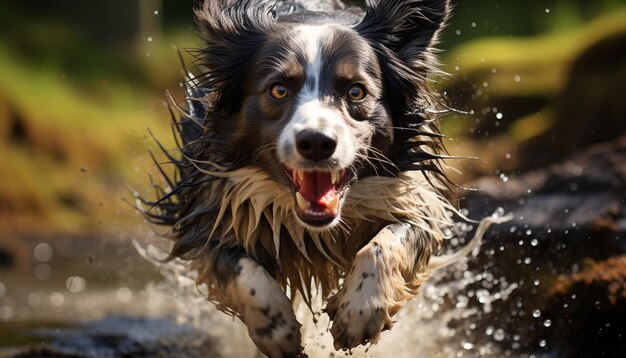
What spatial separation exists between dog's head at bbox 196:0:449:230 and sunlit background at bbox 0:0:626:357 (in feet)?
1.17

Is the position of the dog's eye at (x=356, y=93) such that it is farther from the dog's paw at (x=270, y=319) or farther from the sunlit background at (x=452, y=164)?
the dog's paw at (x=270, y=319)

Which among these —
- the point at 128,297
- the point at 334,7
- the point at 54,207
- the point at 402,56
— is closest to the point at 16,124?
the point at 54,207

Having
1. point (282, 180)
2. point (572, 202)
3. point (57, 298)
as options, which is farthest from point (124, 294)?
point (282, 180)

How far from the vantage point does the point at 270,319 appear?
136 inches

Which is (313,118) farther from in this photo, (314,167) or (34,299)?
(34,299)

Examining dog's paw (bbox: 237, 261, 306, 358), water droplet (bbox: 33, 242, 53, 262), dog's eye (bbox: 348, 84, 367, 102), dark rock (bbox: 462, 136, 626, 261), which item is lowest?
water droplet (bbox: 33, 242, 53, 262)

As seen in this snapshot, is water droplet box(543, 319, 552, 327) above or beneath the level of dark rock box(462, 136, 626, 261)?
above

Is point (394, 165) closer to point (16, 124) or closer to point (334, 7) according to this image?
point (334, 7)

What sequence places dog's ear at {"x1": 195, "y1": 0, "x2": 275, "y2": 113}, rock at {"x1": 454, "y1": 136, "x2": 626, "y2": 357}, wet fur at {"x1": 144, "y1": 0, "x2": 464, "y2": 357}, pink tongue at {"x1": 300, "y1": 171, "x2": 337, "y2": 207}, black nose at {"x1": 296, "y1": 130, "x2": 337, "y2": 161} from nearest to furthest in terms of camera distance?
black nose at {"x1": 296, "y1": 130, "x2": 337, "y2": 161}
pink tongue at {"x1": 300, "y1": 171, "x2": 337, "y2": 207}
wet fur at {"x1": 144, "y1": 0, "x2": 464, "y2": 357}
dog's ear at {"x1": 195, "y1": 0, "x2": 275, "y2": 113}
rock at {"x1": 454, "y1": 136, "x2": 626, "y2": 357}

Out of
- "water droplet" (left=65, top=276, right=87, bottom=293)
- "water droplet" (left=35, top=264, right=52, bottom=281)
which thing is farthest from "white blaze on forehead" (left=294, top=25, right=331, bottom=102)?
"water droplet" (left=35, top=264, right=52, bottom=281)

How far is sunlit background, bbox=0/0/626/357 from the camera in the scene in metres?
5.03

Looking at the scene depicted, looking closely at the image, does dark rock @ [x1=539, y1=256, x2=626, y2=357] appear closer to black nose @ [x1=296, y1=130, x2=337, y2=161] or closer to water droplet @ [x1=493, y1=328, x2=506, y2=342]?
water droplet @ [x1=493, y1=328, x2=506, y2=342]

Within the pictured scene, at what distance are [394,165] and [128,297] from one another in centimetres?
334

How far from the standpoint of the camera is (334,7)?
17.0ft
